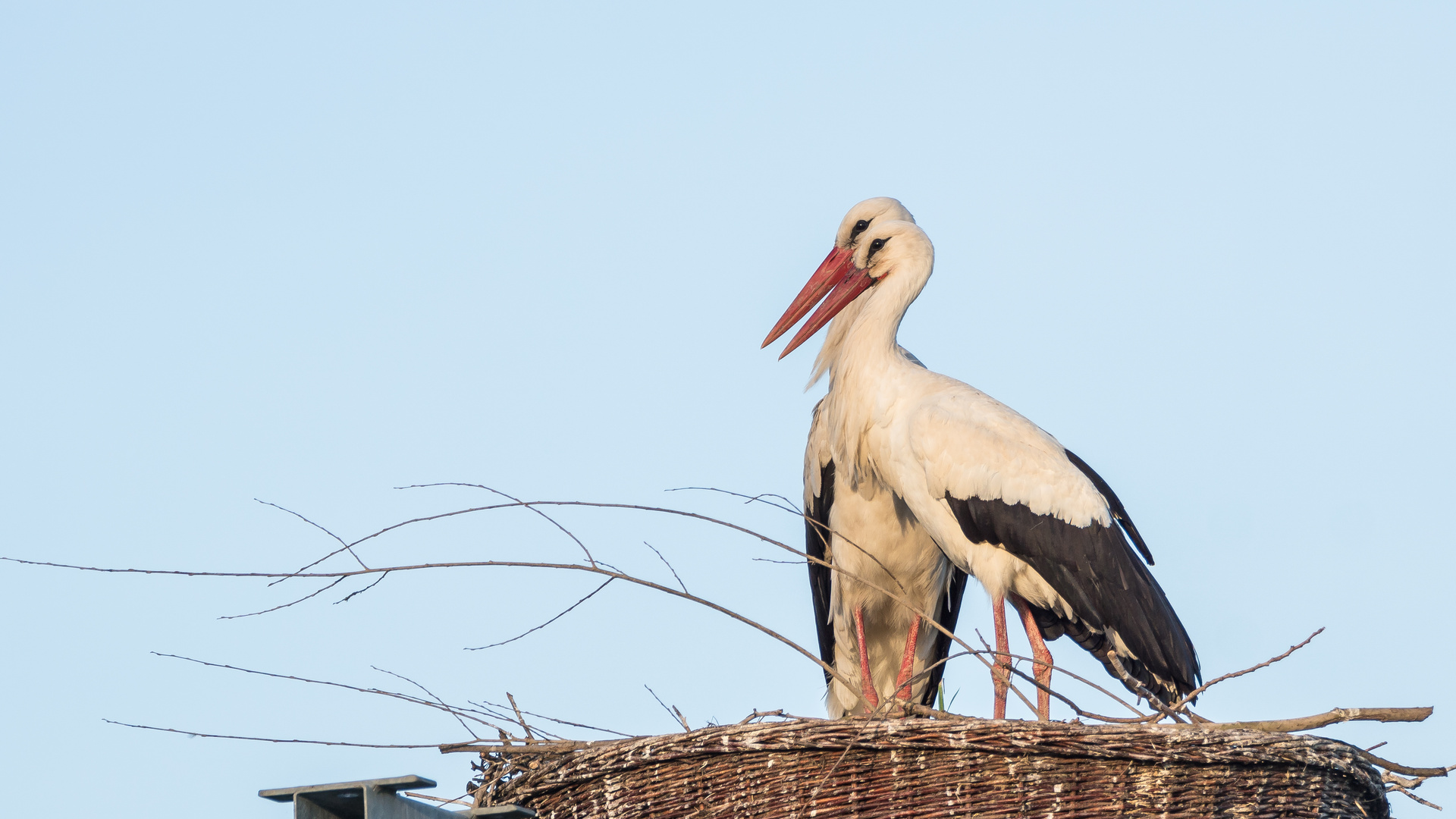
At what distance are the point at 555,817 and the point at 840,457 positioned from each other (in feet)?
6.38

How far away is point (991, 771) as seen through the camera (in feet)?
11.9

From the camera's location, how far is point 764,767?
3746 millimetres

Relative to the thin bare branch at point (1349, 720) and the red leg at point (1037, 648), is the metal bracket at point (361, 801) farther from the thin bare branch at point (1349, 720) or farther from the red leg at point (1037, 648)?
the red leg at point (1037, 648)

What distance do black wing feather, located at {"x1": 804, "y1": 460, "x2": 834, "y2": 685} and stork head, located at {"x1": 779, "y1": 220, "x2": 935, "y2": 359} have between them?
0.60 m

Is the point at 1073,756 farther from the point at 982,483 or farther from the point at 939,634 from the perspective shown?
the point at 939,634

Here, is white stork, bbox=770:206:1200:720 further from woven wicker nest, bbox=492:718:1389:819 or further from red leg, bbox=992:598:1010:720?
woven wicker nest, bbox=492:718:1389:819

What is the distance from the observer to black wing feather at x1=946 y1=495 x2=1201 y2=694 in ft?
16.4

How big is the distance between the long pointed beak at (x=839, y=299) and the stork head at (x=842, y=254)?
43mm

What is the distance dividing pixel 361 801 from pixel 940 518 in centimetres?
296

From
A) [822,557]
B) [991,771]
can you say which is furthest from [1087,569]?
[991,771]

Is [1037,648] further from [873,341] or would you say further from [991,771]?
[991,771]

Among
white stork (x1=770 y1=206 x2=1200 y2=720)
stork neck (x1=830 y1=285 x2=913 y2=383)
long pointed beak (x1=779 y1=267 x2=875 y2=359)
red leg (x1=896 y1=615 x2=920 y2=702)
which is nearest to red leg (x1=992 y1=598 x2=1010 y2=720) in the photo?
white stork (x1=770 y1=206 x2=1200 y2=720)

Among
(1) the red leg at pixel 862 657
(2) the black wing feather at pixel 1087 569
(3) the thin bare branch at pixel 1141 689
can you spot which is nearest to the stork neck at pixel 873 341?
(2) the black wing feather at pixel 1087 569

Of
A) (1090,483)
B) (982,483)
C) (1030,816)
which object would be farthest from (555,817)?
(1090,483)
